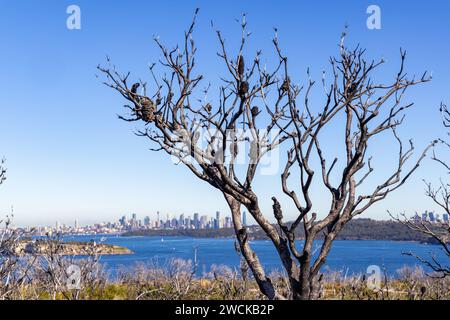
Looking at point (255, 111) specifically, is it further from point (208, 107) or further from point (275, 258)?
point (275, 258)

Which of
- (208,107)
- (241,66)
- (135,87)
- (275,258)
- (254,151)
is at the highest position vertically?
(241,66)

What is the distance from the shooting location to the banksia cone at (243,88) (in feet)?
16.7

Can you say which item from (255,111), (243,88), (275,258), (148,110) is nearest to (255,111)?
(255,111)

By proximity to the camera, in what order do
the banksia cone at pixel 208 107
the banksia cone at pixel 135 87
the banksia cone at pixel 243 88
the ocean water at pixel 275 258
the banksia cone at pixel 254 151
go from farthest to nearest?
the ocean water at pixel 275 258 → the banksia cone at pixel 208 107 → the banksia cone at pixel 254 151 → the banksia cone at pixel 135 87 → the banksia cone at pixel 243 88

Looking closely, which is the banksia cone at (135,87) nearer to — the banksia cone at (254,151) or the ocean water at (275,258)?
the banksia cone at (254,151)

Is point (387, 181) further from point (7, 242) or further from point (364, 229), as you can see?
point (364, 229)

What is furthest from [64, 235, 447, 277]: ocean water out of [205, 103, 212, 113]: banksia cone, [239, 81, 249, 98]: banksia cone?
[239, 81, 249, 98]: banksia cone

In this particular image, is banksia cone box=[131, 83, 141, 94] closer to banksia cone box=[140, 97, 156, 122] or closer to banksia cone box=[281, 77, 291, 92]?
banksia cone box=[140, 97, 156, 122]

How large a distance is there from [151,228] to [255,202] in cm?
17935

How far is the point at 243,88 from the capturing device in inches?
201

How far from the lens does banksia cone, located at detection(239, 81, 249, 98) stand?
509 centimetres

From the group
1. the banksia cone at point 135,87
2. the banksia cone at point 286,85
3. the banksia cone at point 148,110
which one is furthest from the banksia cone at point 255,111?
the banksia cone at point 135,87
